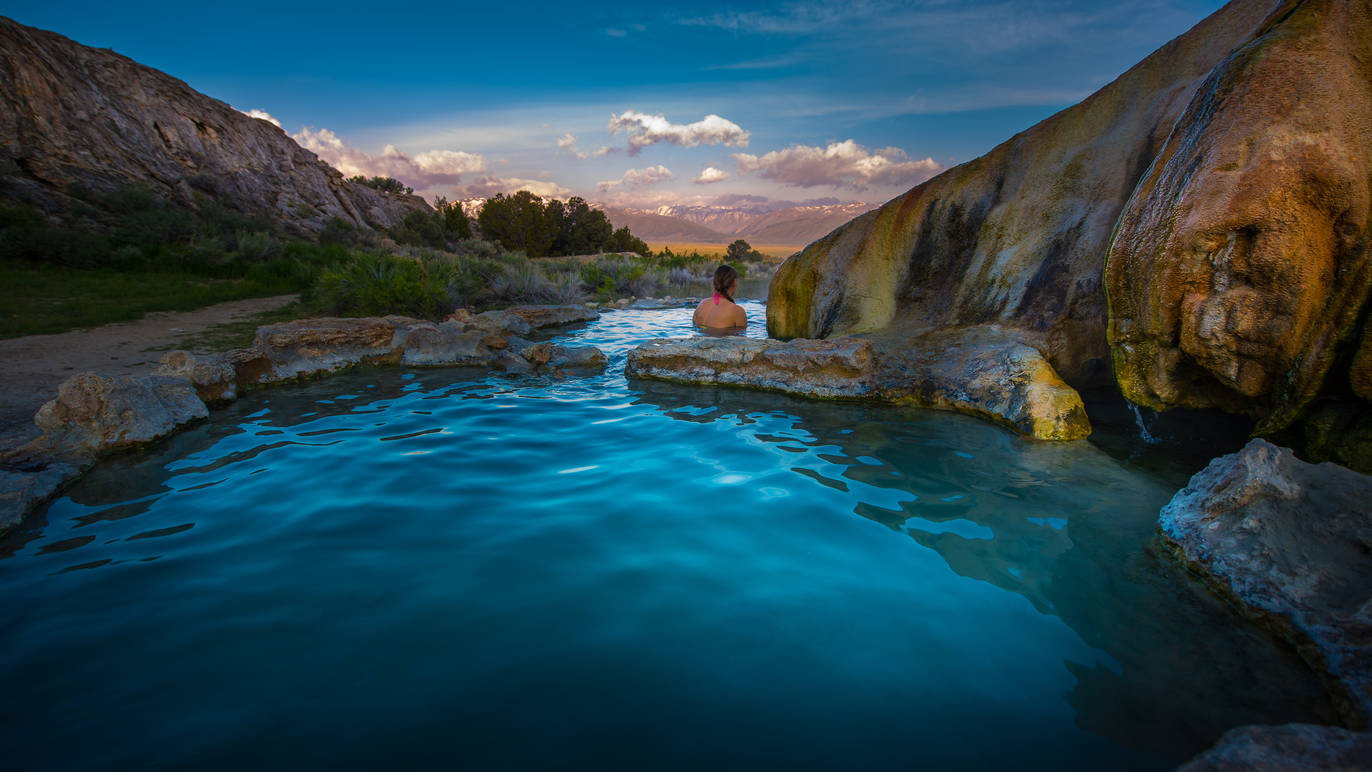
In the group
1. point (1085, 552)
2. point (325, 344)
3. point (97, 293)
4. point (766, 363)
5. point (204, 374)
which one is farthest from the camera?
point (97, 293)

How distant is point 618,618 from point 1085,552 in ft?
7.37

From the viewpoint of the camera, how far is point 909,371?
5406 mm

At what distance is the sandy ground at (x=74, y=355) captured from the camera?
457 centimetres

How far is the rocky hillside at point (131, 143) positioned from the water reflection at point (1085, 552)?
21088 millimetres

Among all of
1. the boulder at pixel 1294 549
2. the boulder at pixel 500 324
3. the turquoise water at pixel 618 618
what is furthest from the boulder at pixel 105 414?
the boulder at pixel 1294 549

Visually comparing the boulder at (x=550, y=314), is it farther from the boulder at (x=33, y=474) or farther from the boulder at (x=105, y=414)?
the boulder at (x=33, y=474)

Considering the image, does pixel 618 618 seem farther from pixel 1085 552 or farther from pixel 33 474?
pixel 33 474

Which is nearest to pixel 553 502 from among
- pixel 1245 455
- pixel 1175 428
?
pixel 1245 455

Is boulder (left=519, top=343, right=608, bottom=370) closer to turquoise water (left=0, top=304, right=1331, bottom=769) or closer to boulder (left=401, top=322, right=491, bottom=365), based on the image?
boulder (left=401, top=322, right=491, bottom=365)

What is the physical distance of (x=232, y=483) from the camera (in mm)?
3445

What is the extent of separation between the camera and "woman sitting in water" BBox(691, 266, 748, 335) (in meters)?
9.18

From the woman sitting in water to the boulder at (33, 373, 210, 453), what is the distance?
678 cm

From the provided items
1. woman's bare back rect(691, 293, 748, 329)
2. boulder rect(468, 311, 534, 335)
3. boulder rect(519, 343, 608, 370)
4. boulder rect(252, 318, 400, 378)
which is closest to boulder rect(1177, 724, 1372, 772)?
boulder rect(519, 343, 608, 370)

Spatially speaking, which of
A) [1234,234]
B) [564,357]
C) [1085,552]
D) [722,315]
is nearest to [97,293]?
[564,357]
